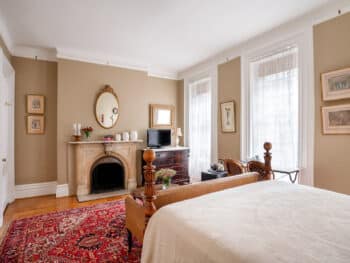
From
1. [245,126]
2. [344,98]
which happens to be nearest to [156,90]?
[245,126]

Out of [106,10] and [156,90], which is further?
[156,90]

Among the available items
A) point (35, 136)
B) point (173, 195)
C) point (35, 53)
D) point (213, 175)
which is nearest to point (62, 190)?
point (35, 136)

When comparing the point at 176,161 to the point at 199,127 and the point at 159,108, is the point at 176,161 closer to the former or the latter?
the point at 199,127

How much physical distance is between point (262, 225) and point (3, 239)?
118 inches

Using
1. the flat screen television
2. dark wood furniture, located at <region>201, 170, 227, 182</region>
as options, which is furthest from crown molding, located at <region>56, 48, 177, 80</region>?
dark wood furniture, located at <region>201, 170, 227, 182</region>

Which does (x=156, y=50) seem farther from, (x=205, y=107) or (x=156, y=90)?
(x=205, y=107)

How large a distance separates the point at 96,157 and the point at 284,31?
4216 millimetres

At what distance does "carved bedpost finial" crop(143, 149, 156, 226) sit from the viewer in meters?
1.47

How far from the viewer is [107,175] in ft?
14.6

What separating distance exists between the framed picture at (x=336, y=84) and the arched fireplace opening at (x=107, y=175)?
400cm

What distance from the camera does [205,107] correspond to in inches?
194

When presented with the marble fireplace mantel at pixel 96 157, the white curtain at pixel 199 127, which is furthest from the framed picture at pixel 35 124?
the white curtain at pixel 199 127

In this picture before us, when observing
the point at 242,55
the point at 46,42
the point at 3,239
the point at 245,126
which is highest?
the point at 46,42

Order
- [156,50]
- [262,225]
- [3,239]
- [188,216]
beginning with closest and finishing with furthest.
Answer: [262,225] → [188,216] → [3,239] → [156,50]
